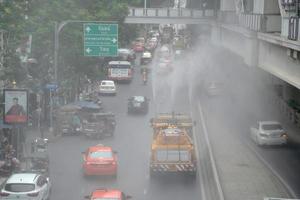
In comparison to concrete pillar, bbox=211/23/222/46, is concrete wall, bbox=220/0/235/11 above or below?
above

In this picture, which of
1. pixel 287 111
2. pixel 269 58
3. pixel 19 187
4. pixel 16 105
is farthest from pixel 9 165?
pixel 287 111

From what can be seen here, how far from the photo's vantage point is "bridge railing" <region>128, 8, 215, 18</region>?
6612 centimetres

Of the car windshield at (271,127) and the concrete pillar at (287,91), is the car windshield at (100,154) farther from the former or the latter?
the concrete pillar at (287,91)

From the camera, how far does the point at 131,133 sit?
130ft

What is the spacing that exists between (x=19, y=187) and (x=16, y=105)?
24.7 ft

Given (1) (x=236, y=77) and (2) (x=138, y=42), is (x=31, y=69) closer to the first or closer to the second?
(1) (x=236, y=77)

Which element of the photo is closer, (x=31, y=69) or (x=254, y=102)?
(x=31, y=69)

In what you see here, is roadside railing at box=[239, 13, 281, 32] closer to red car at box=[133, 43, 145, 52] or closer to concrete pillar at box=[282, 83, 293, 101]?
concrete pillar at box=[282, 83, 293, 101]

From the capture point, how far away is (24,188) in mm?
22281

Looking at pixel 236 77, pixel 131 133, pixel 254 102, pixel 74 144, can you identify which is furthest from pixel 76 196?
pixel 236 77

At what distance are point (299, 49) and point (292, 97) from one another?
25032mm

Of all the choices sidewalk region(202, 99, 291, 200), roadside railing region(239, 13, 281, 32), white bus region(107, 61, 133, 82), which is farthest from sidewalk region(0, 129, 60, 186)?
white bus region(107, 61, 133, 82)

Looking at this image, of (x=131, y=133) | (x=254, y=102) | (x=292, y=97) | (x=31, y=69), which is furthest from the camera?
(x=254, y=102)

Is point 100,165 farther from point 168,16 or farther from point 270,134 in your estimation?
point 168,16
